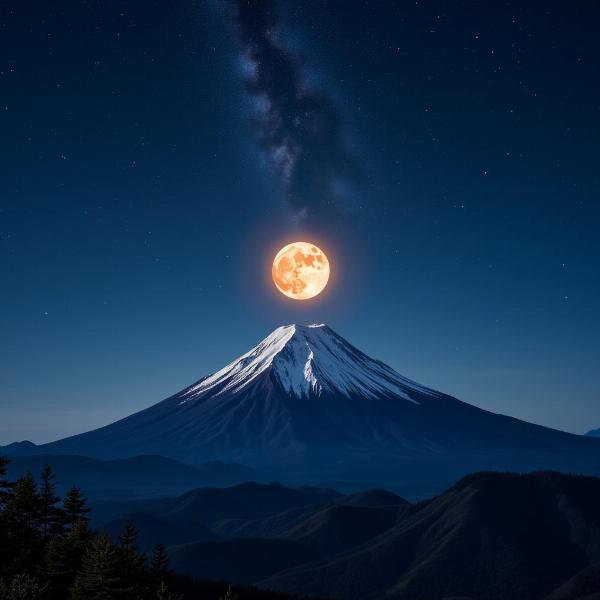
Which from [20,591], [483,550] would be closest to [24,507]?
[20,591]

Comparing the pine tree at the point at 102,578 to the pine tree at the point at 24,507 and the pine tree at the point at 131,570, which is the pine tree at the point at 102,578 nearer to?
the pine tree at the point at 131,570

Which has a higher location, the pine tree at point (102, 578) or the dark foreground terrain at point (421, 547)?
the pine tree at point (102, 578)

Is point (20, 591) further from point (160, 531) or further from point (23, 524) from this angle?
point (160, 531)

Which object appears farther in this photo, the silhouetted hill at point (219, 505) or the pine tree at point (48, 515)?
the silhouetted hill at point (219, 505)

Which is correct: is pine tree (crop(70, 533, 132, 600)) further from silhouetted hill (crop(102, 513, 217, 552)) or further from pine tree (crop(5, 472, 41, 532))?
silhouetted hill (crop(102, 513, 217, 552))

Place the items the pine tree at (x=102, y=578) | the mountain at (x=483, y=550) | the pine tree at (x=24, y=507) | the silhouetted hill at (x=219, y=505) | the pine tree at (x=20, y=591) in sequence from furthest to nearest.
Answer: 1. the silhouetted hill at (x=219, y=505)
2. the mountain at (x=483, y=550)
3. the pine tree at (x=24, y=507)
4. the pine tree at (x=102, y=578)
5. the pine tree at (x=20, y=591)

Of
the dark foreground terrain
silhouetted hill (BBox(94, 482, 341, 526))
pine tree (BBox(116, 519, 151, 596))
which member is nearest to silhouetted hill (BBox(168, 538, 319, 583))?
the dark foreground terrain

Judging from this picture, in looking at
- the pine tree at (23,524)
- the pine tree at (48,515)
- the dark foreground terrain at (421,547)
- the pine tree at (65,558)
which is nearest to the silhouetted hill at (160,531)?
the dark foreground terrain at (421,547)
